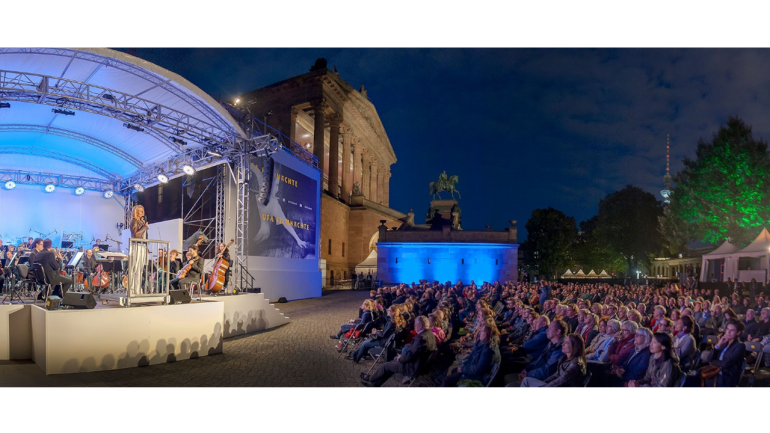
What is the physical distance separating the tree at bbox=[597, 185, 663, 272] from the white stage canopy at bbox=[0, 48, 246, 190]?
3734cm

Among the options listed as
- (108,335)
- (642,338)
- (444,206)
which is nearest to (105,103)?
(108,335)

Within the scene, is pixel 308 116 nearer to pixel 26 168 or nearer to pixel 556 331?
pixel 26 168

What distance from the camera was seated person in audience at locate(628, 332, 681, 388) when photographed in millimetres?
4832

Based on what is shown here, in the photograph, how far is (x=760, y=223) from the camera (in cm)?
1994

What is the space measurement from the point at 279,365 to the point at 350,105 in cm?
3448

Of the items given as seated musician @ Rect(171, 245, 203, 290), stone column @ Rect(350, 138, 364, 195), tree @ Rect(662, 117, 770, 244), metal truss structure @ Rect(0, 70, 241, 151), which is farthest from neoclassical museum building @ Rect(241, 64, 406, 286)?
tree @ Rect(662, 117, 770, 244)

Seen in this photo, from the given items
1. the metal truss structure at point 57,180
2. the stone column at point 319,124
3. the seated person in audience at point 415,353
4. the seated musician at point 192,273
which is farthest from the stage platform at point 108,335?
the stone column at point 319,124

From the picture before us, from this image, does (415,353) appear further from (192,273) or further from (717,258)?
(717,258)

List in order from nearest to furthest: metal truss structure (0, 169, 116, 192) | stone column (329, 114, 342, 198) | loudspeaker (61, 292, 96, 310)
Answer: loudspeaker (61, 292, 96, 310), metal truss structure (0, 169, 116, 192), stone column (329, 114, 342, 198)

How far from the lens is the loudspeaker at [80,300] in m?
7.34

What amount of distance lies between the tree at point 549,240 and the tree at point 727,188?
18.9 m

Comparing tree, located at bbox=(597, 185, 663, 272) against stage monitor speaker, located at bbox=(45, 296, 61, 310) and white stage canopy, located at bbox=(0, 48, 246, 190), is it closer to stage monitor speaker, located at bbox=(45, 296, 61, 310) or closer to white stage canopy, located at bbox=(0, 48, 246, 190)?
white stage canopy, located at bbox=(0, 48, 246, 190)

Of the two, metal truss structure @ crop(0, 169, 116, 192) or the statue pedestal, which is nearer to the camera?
metal truss structure @ crop(0, 169, 116, 192)

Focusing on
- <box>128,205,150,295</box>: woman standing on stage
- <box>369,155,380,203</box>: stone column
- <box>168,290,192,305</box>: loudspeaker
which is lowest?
<box>168,290,192,305</box>: loudspeaker
